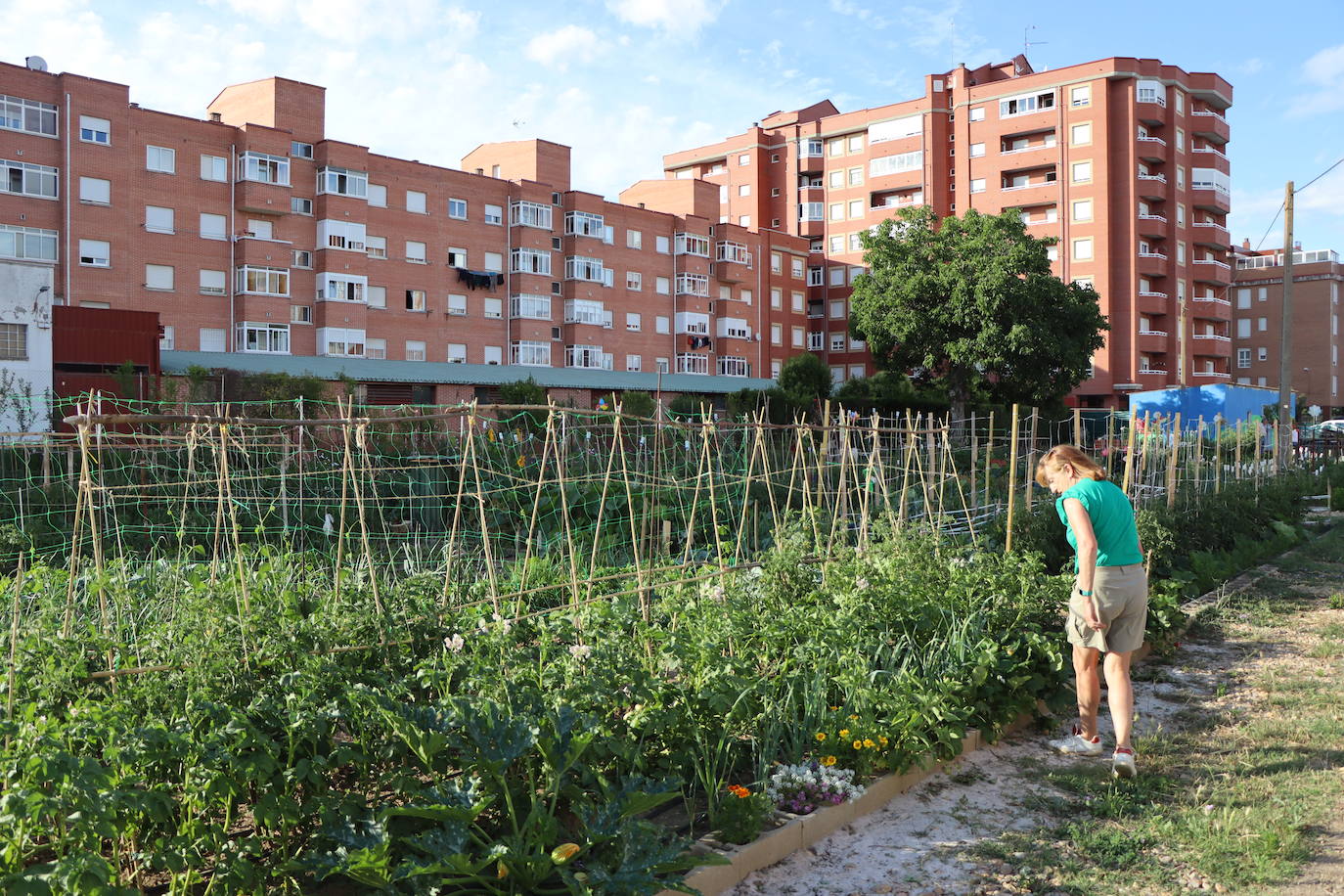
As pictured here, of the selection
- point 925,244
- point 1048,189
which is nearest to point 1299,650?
point 925,244

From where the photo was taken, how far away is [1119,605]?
5.24 m

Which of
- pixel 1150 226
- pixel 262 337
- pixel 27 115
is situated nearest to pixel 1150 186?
pixel 1150 226

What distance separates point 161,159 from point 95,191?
2.59 meters

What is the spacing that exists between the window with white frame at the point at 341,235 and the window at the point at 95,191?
24.1 ft

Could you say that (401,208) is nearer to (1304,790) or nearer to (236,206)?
(236,206)

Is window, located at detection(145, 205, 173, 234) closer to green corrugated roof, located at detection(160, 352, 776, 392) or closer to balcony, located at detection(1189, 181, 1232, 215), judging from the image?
green corrugated roof, located at detection(160, 352, 776, 392)

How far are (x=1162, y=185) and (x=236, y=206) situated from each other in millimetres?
43366

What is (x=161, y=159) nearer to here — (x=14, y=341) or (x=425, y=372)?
(x=425, y=372)

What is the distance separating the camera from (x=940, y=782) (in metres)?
5.07

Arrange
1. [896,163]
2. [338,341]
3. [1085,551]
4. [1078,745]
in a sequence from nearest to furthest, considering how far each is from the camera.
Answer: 1. [1085,551]
2. [1078,745]
3. [338,341]
4. [896,163]

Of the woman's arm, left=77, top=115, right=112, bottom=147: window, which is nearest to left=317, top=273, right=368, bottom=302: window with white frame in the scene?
left=77, top=115, right=112, bottom=147: window

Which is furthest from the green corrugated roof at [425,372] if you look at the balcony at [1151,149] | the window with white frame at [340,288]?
the balcony at [1151,149]

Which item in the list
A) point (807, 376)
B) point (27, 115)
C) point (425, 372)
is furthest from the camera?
point (807, 376)

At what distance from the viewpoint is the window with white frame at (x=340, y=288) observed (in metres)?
39.6
